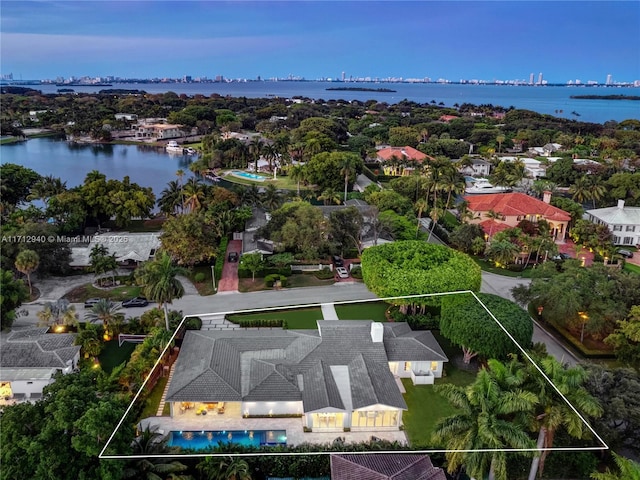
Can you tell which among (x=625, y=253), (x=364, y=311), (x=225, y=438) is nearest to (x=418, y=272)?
(x=364, y=311)

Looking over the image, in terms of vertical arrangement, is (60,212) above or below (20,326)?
above

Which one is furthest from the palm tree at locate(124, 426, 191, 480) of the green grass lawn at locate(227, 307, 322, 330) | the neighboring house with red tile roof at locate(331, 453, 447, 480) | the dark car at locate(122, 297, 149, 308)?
the dark car at locate(122, 297, 149, 308)

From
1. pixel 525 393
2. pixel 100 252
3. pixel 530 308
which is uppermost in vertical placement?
pixel 525 393

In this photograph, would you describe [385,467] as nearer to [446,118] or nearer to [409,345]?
[409,345]

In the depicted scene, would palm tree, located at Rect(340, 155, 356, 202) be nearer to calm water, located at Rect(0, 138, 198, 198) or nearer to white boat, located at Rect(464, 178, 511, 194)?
white boat, located at Rect(464, 178, 511, 194)

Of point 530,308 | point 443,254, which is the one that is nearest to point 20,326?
point 443,254

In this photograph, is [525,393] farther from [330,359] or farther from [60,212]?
[60,212]

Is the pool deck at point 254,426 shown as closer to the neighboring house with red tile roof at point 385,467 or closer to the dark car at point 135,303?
the neighboring house with red tile roof at point 385,467
